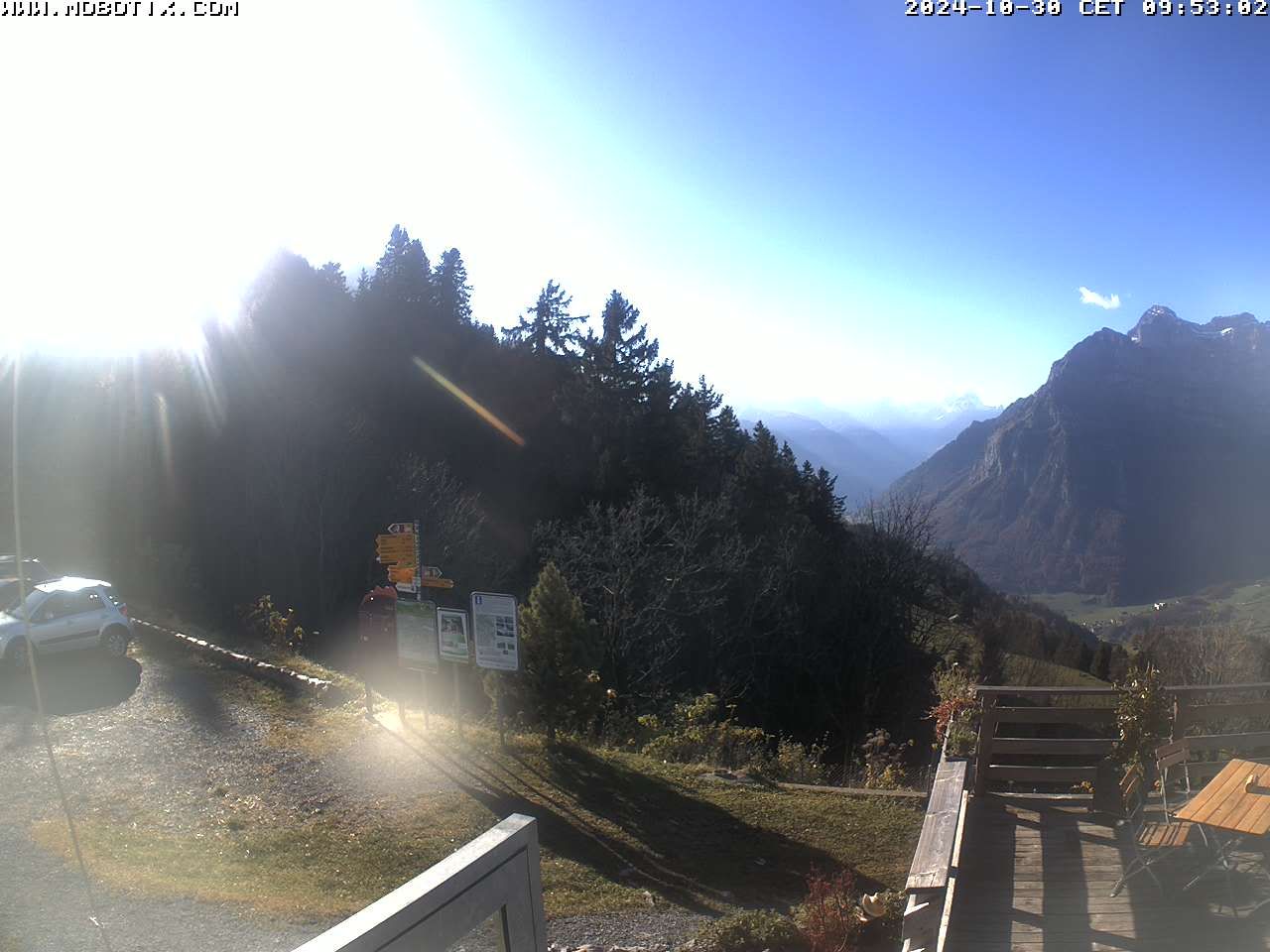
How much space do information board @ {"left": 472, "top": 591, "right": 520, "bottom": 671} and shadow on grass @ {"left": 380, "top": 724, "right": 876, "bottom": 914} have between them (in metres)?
1.11

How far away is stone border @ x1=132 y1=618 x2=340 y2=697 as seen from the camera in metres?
12.4

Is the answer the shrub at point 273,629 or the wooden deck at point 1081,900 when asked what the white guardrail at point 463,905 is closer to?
the wooden deck at point 1081,900

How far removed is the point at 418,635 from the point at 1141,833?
26.3ft

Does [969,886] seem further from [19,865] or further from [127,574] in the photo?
[127,574]

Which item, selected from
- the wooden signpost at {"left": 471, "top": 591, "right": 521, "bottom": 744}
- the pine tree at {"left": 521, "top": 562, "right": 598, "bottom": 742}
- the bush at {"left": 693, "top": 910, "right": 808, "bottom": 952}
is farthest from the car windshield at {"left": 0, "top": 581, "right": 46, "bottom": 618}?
the bush at {"left": 693, "top": 910, "right": 808, "bottom": 952}

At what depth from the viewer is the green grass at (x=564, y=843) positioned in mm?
6742

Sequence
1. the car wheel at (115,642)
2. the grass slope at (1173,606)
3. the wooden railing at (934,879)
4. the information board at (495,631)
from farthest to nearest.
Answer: the grass slope at (1173,606), the car wheel at (115,642), the information board at (495,631), the wooden railing at (934,879)

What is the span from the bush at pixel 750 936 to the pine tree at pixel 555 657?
543cm

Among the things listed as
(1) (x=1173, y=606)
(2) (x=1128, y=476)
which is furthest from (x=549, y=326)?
(2) (x=1128, y=476)

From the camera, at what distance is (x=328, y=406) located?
3219cm

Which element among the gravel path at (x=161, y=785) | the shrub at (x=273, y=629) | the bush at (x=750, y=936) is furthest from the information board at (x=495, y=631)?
the shrub at (x=273, y=629)

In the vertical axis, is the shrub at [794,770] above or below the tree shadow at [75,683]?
below

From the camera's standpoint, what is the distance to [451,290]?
48.6 metres

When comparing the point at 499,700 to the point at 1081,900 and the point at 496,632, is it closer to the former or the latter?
the point at 496,632
